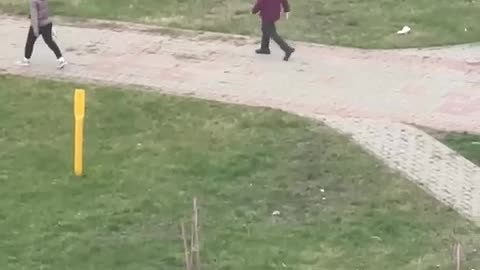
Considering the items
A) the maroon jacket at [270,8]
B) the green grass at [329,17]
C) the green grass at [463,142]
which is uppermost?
the maroon jacket at [270,8]

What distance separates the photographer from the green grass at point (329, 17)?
17.0m

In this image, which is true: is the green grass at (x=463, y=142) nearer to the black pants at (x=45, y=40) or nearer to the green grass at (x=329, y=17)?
the green grass at (x=329, y=17)

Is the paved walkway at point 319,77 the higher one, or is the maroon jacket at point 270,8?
the maroon jacket at point 270,8

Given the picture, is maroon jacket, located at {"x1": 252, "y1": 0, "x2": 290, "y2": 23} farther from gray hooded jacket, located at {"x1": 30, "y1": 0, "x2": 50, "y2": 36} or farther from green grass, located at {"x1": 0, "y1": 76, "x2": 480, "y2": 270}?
gray hooded jacket, located at {"x1": 30, "y1": 0, "x2": 50, "y2": 36}

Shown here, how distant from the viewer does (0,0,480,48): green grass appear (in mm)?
17016

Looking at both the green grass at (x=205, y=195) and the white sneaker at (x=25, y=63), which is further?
the white sneaker at (x=25, y=63)

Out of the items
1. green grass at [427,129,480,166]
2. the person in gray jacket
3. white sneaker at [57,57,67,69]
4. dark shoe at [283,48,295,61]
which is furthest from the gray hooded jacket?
green grass at [427,129,480,166]

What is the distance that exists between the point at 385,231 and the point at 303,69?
5164 millimetres

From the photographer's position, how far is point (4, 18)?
1798 cm

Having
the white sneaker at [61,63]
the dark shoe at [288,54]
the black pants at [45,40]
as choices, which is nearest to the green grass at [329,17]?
the dark shoe at [288,54]

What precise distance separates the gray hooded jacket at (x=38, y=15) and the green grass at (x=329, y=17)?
109 inches

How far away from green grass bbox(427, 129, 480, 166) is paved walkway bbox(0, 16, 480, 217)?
0.45ft

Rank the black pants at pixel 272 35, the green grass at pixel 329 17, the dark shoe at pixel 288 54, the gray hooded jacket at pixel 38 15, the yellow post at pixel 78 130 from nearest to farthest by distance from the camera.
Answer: the yellow post at pixel 78 130 < the gray hooded jacket at pixel 38 15 < the black pants at pixel 272 35 < the dark shoe at pixel 288 54 < the green grass at pixel 329 17

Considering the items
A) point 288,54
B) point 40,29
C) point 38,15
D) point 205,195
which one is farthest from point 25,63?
point 205,195
